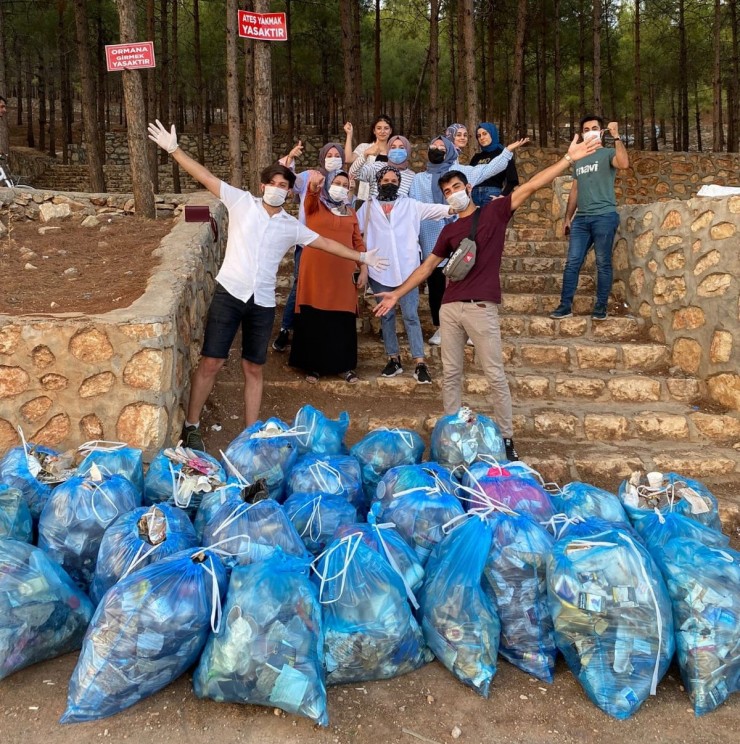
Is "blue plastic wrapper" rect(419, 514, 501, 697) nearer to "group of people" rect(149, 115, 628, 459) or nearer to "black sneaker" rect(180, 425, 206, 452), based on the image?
"group of people" rect(149, 115, 628, 459)

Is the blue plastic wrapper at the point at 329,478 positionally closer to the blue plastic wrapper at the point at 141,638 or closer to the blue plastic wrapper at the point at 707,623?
the blue plastic wrapper at the point at 141,638

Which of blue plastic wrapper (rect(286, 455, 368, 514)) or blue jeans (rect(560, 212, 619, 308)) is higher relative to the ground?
blue jeans (rect(560, 212, 619, 308))

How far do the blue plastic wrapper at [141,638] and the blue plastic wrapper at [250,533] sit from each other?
0.28 metres

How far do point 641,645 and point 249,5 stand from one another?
44.0 ft

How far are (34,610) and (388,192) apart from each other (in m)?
3.53

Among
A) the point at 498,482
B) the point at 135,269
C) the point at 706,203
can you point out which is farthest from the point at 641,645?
the point at 135,269

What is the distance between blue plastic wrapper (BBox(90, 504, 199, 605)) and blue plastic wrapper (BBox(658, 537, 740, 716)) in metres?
1.89

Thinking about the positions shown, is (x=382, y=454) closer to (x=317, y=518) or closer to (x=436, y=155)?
(x=317, y=518)

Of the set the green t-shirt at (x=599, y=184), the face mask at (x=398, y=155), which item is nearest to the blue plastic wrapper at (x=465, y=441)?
the face mask at (x=398, y=155)

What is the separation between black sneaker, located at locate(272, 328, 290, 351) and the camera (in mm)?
5332

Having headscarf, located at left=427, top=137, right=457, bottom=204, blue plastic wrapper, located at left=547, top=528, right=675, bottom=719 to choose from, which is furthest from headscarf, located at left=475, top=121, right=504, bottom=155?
blue plastic wrapper, located at left=547, top=528, right=675, bottom=719

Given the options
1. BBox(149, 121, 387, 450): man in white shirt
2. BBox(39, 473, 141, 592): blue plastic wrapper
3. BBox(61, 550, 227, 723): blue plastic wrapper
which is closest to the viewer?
BBox(61, 550, 227, 723): blue plastic wrapper

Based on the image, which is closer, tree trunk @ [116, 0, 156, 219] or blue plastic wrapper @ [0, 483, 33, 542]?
blue plastic wrapper @ [0, 483, 33, 542]

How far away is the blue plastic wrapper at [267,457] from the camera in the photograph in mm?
3334
